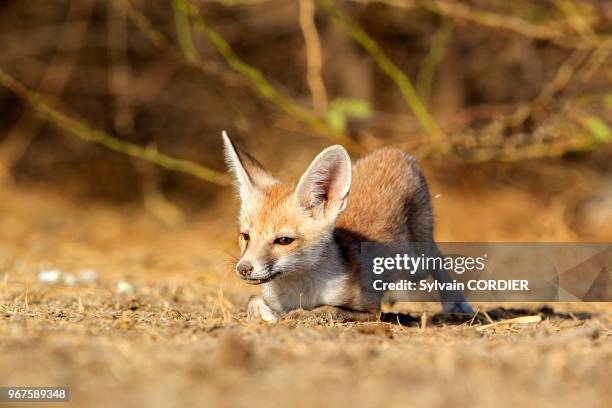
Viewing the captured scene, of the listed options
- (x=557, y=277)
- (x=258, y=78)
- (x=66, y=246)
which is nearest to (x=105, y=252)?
(x=66, y=246)

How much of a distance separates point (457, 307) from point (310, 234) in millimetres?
1434

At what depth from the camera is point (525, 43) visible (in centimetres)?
1092

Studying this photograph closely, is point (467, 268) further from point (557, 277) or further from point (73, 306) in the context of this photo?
point (73, 306)

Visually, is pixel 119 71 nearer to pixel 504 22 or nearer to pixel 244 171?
pixel 504 22

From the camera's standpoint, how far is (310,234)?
16.4 ft

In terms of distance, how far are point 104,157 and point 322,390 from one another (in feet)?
35.4

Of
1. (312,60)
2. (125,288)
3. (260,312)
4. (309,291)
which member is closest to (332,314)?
(309,291)

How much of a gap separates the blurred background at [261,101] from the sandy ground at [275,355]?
16.0ft

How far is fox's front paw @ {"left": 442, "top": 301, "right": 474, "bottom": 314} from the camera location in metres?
5.77

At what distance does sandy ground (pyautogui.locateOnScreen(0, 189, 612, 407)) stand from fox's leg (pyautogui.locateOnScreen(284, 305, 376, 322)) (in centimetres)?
9

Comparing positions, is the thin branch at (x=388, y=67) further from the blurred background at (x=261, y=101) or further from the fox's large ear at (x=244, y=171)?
the fox's large ear at (x=244, y=171)

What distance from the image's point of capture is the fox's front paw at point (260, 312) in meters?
4.75

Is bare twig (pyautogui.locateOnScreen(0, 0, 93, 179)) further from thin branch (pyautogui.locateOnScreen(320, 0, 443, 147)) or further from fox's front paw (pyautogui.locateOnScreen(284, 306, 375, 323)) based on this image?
fox's front paw (pyautogui.locateOnScreen(284, 306, 375, 323))

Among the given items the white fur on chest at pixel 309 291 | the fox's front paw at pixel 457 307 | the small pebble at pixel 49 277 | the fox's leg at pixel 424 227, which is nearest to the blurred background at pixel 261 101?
the fox's leg at pixel 424 227
